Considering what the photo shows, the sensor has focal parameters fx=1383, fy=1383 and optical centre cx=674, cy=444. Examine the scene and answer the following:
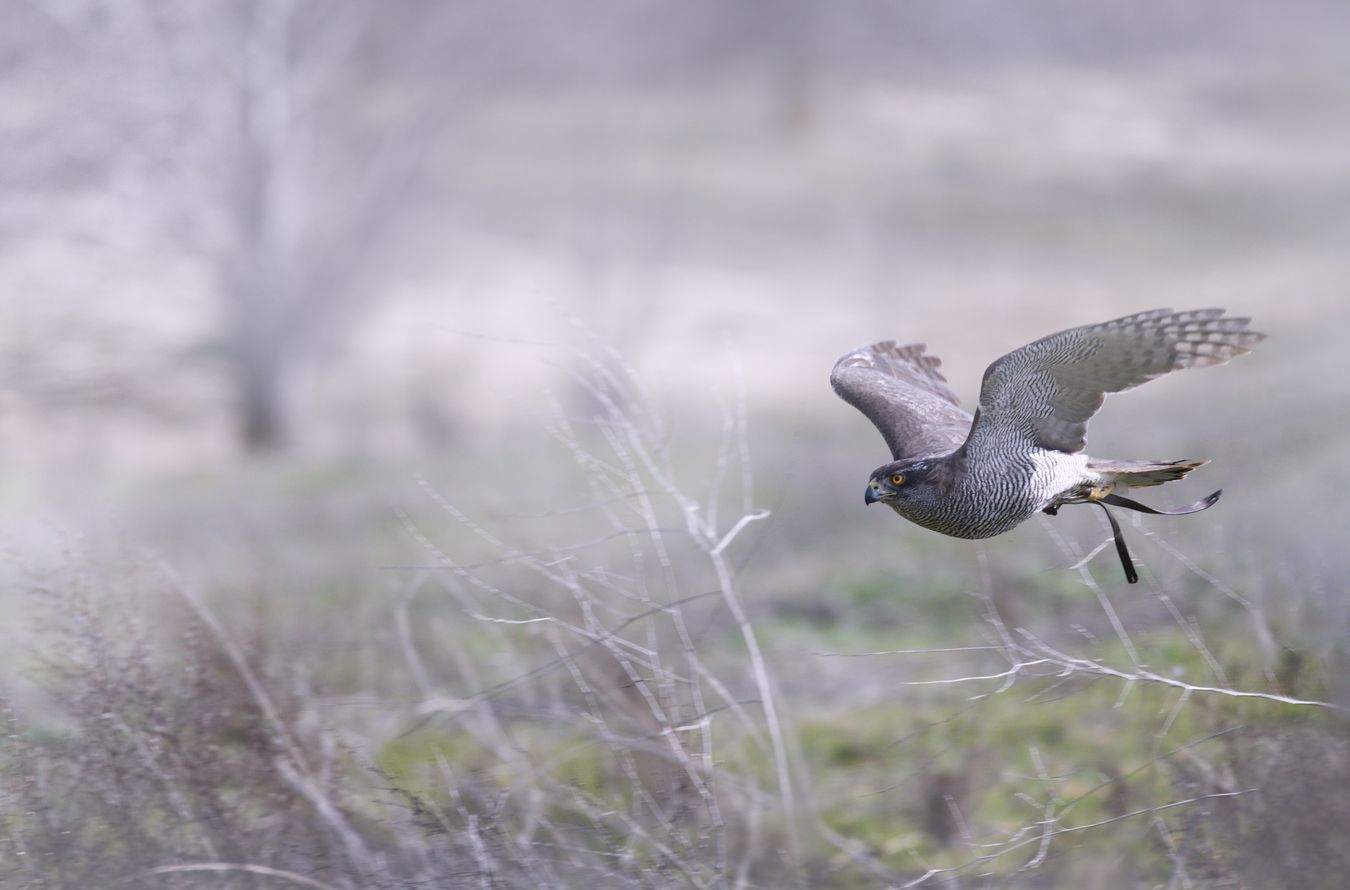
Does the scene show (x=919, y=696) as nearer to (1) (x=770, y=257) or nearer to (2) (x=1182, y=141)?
(1) (x=770, y=257)

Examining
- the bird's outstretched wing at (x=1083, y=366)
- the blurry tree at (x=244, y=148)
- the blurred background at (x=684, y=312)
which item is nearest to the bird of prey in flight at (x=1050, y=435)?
the bird's outstretched wing at (x=1083, y=366)

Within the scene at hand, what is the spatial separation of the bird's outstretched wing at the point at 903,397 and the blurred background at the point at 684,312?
1.45ft

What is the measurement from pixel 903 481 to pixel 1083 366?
58 cm

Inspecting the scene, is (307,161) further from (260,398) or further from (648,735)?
(648,735)

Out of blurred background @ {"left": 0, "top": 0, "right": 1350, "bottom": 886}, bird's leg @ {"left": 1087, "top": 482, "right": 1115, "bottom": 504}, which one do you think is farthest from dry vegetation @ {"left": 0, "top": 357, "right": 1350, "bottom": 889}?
bird's leg @ {"left": 1087, "top": 482, "right": 1115, "bottom": 504}

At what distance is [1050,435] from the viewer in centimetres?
394

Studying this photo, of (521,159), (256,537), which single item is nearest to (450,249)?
(521,159)

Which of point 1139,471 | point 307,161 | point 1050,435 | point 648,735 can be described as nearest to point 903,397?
point 1050,435

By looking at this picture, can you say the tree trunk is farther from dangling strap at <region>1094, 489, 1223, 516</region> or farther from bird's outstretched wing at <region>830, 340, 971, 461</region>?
dangling strap at <region>1094, 489, 1223, 516</region>

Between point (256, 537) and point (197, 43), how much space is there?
5573mm

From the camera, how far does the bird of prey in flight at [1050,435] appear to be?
3709mm

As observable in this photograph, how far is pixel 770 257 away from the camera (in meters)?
20.5

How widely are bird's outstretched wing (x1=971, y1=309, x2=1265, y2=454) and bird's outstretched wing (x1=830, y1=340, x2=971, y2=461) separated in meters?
0.37

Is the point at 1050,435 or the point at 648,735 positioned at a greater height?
the point at 1050,435
